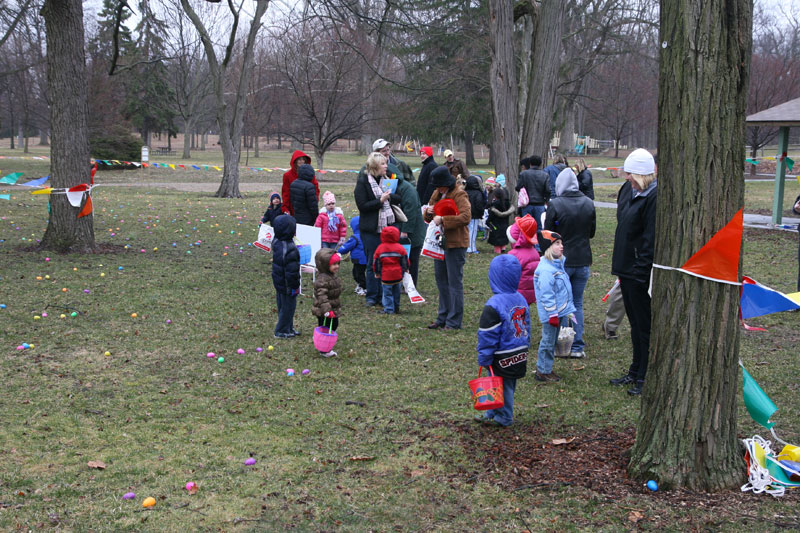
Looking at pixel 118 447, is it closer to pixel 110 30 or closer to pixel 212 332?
pixel 212 332

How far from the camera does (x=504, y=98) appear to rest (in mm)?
15109

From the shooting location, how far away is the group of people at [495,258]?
16.0 ft

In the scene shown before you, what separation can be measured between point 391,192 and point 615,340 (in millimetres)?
3040

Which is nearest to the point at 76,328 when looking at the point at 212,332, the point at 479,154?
the point at 212,332

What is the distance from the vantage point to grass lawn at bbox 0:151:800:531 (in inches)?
143

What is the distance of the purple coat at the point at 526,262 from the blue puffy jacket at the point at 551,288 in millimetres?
439

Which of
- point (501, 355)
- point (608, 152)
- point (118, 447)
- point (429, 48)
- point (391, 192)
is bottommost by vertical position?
point (118, 447)

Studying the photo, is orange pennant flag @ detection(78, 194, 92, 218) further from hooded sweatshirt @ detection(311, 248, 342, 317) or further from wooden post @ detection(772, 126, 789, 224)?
wooden post @ detection(772, 126, 789, 224)

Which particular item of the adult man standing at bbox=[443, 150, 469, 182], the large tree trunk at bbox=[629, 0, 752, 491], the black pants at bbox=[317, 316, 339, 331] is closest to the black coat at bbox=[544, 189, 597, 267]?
the black pants at bbox=[317, 316, 339, 331]

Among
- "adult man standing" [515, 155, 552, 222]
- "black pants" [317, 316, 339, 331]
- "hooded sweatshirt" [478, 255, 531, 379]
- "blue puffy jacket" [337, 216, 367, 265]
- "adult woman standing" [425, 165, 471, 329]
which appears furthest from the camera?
"adult man standing" [515, 155, 552, 222]

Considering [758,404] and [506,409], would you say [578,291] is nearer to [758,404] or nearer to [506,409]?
[506,409]

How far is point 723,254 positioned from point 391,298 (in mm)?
4995

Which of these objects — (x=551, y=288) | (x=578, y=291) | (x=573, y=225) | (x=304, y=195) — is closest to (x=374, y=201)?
(x=304, y=195)

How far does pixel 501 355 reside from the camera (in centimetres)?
466
